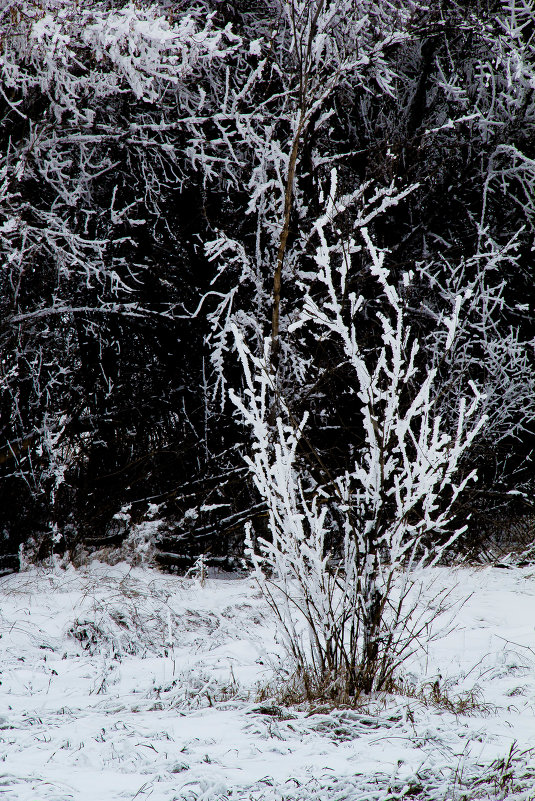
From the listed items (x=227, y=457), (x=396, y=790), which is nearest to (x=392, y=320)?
(x=227, y=457)

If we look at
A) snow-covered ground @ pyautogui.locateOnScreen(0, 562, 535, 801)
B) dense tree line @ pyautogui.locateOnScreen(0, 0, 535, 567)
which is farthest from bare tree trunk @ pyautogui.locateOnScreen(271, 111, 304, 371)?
snow-covered ground @ pyautogui.locateOnScreen(0, 562, 535, 801)

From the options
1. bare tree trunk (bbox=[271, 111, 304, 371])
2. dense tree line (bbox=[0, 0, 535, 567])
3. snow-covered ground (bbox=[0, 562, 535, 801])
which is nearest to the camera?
snow-covered ground (bbox=[0, 562, 535, 801])

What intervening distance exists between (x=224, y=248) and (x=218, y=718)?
183 inches

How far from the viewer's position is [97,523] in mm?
6988

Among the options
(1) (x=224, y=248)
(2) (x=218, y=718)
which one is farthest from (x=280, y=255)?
(2) (x=218, y=718)

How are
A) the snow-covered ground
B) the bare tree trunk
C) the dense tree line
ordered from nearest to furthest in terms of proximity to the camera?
1. the snow-covered ground
2. the bare tree trunk
3. the dense tree line

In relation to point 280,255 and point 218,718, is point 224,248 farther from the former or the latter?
point 218,718

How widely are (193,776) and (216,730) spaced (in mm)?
504

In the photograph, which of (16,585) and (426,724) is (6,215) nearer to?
(16,585)

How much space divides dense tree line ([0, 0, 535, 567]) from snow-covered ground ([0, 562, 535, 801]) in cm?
191

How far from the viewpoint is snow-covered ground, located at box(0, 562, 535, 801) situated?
216 centimetres

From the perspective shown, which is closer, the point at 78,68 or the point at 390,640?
the point at 390,640

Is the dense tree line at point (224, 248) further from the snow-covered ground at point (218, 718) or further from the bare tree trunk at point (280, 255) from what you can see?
the snow-covered ground at point (218, 718)

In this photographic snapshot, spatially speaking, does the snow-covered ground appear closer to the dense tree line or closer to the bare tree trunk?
the dense tree line
